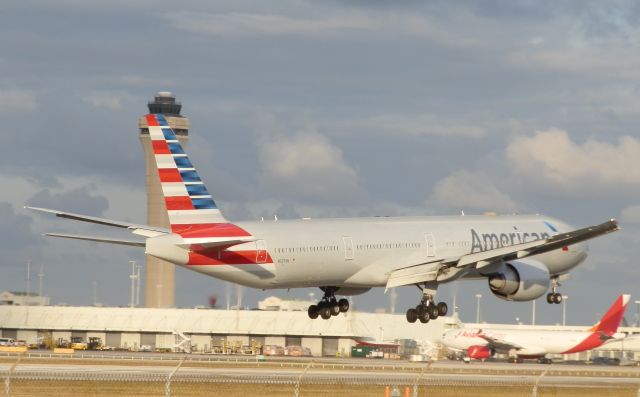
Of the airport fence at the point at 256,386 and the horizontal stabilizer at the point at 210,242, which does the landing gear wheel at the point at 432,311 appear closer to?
the airport fence at the point at 256,386

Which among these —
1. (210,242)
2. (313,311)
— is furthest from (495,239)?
(210,242)

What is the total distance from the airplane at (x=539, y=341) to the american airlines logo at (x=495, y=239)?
159 feet

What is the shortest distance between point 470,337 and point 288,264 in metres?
66.8

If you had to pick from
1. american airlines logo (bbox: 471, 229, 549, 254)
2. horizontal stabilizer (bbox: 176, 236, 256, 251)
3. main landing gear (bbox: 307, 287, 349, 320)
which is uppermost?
american airlines logo (bbox: 471, 229, 549, 254)

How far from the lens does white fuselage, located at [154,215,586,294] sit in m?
65.8

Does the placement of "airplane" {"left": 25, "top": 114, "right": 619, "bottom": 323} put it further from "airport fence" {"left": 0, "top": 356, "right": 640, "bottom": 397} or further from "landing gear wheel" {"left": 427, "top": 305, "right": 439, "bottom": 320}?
"airport fence" {"left": 0, "top": 356, "right": 640, "bottom": 397}

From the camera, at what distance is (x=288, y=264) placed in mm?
66812

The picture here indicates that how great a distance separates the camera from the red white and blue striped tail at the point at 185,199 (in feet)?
212

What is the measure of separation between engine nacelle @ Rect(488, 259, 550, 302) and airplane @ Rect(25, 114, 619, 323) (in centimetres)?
6

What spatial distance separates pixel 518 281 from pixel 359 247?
1009cm

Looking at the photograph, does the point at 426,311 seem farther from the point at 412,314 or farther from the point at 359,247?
the point at 359,247

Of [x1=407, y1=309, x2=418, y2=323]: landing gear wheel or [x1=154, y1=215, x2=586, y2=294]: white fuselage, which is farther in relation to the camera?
[x1=407, y1=309, x2=418, y2=323]: landing gear wheel

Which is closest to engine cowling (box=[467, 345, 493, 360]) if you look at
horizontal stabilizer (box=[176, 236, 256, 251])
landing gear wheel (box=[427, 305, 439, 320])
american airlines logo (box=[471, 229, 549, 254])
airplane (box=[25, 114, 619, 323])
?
airplane (box=[25, 114, 619, 323])

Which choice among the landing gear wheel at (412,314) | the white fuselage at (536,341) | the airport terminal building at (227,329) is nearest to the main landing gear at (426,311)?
the landing gear wheel at (412,314)
